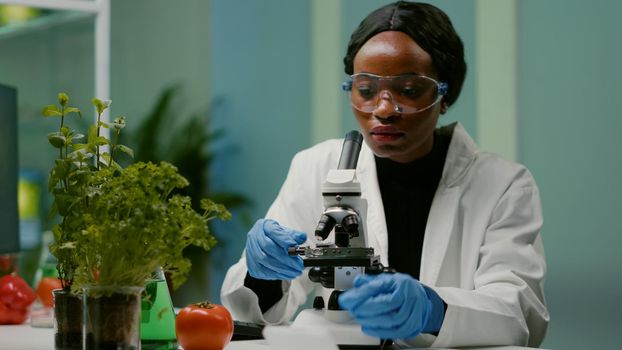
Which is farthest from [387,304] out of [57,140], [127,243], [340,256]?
[57,140]

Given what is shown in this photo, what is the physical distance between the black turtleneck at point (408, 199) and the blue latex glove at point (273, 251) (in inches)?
18.5

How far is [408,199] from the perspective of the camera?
8.55ft

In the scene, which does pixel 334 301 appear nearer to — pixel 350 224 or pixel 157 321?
pixel 350 224

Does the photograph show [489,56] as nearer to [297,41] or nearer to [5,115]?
[297,41]

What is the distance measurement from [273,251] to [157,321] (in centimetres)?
35

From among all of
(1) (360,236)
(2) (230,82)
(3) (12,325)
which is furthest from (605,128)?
(2) (230,82)

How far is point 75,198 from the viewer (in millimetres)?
1689

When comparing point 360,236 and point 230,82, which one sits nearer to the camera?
point 360,236

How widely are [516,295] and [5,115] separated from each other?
1579mm

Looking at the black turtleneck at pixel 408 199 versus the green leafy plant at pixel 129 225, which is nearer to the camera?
the green leafy plant at pixel 129 225

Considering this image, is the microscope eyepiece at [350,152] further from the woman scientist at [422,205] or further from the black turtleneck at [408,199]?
the black turtleneck at [408,199]

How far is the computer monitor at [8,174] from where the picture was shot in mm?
2615

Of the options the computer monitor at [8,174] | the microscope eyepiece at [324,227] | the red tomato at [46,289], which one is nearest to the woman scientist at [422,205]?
the microscope eyepiece at [324,227]

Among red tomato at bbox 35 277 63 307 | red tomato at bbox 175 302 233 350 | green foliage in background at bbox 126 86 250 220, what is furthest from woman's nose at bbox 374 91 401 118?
green foliage in background at bbox 126 86 250 220
